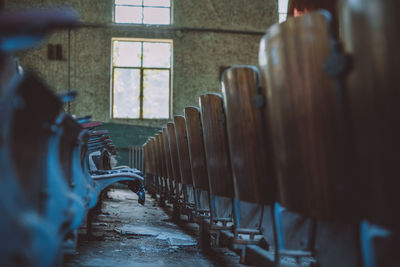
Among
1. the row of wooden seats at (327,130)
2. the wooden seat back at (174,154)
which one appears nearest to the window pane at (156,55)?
the wooden seat back at (174,154)

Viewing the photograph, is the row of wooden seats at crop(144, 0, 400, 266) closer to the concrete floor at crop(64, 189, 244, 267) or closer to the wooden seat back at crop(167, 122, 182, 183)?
the concrete floor at crop(64, 189, 244, 267)

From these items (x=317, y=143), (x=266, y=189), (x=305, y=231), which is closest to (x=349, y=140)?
(x=317, y=143)

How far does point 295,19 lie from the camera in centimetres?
106

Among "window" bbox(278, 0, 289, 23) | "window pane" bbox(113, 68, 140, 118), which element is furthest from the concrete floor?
→ "window" bbox(278, 0, 289, 23)

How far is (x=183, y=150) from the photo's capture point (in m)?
3.09

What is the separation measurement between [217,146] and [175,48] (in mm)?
8781

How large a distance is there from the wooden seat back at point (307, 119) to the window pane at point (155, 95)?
31.0ft

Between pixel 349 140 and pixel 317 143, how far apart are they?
0.32 ft

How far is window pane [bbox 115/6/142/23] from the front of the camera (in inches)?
418

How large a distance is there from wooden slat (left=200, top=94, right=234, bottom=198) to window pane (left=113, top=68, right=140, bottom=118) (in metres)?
8.56

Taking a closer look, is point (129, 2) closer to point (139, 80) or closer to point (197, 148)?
point (139, 80)

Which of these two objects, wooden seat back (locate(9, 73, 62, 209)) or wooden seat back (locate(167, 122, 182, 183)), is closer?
wooden seat back (locate(9, 73, 62, 209))

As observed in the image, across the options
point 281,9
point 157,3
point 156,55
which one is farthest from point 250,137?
point 281,9

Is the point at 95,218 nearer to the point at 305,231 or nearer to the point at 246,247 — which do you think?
the point at 246,247
